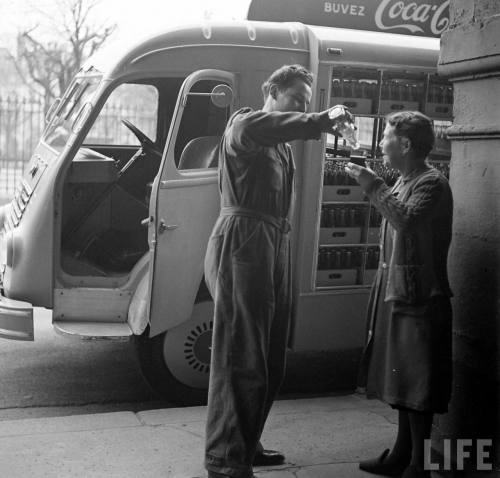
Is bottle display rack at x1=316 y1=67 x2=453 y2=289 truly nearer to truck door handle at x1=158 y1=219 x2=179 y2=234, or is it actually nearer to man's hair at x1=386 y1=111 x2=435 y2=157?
truck door handle at x1=158 y1=219 x2=179 y2=234

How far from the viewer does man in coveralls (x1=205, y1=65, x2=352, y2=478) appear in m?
4.02

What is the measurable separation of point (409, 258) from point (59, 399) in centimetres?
323

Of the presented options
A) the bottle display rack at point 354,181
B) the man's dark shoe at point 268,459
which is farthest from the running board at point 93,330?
the man's dark shoe at point 268,459

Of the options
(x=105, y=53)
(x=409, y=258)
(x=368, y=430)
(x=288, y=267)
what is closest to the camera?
(x=409, y=258)

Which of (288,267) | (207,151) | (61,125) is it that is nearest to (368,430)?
(288,267)

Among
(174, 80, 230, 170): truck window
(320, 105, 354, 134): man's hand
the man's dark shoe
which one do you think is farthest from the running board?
(320, 105, 354, 134): man's hand

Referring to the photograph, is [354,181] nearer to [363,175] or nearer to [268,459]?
[363,175]

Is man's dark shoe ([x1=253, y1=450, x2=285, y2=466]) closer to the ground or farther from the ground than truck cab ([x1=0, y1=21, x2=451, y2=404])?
closer to the ground

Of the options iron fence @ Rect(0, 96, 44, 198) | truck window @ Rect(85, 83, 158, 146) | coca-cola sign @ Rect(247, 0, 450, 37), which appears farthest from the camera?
iron fence @ Rect(0, 96, 44, 198)

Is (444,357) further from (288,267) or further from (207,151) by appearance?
(207,151)

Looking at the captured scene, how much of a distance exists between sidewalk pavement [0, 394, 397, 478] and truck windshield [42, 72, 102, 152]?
7.24ft

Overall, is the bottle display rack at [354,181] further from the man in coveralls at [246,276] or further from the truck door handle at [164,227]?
the man in coveralls at [246,276]

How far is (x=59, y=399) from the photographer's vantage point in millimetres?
6141

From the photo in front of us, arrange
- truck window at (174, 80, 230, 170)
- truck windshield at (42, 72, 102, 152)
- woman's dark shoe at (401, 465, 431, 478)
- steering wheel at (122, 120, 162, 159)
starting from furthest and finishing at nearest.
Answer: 1. steering wheel at (122, 120, 162, 159)
2. truck windshield at (42, 72, 102, 152)
3. truck window at (174, 80, 230, 170)
4. woman's dark shoe at (401, 465, 431, 478)
